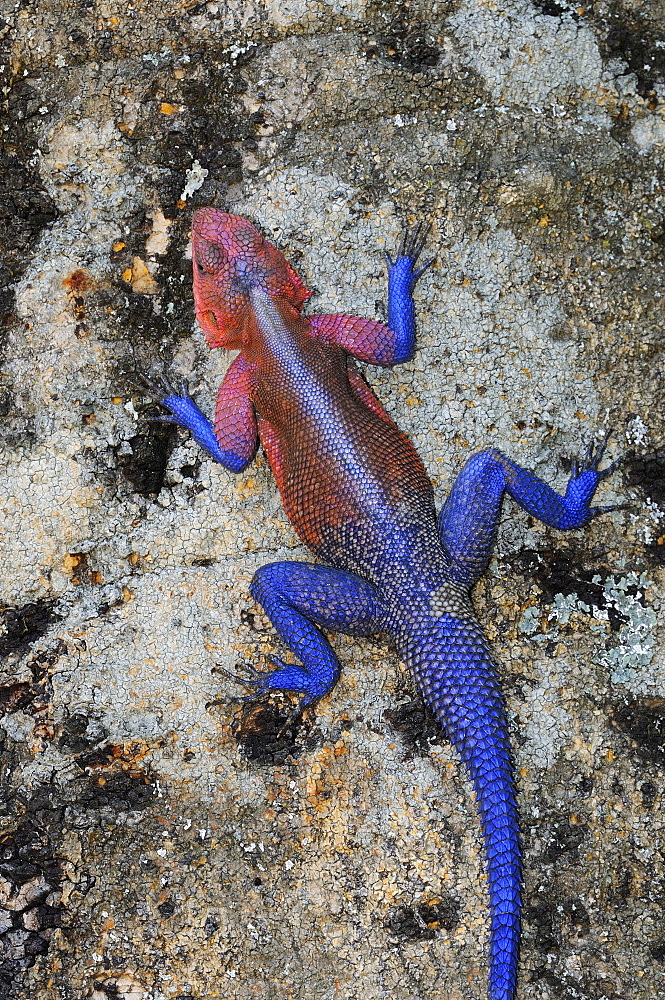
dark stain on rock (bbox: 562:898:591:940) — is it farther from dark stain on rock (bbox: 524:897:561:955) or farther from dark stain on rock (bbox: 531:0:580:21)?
dark stain on rock (bbox: 531:0:580:21)

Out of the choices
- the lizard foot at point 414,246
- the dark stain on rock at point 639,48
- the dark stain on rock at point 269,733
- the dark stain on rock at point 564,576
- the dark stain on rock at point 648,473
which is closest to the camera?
the dark stain on rock at point 269,733


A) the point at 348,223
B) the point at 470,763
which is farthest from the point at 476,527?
the point at 348,223

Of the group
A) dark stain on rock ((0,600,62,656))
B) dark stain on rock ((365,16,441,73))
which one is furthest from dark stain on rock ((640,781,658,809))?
dark stain on rock ((365,16,441,73))

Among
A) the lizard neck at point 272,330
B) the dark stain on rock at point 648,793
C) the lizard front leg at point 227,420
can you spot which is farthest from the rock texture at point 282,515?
the lizard neck at point 272,330

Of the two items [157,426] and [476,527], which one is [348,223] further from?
[476,527]

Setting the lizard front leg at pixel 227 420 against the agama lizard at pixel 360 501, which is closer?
the agama lizard at pixel 360 501

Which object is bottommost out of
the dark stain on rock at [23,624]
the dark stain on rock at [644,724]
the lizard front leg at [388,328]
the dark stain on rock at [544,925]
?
the dark stain on rock at [544,925]

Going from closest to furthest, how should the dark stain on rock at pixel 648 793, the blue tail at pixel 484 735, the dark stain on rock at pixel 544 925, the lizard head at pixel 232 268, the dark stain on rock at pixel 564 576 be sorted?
the blue tail at pixel 484 735 → the dark stain on rock at pixel 544 925 → the dark stain on rock at pixel 648 793 → the dark stain on rock at pixel 564 576 → the lizard head at pixel 232 268

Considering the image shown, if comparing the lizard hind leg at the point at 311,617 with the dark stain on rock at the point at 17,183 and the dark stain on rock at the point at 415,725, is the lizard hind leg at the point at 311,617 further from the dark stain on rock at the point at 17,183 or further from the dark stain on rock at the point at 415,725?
the dark stain on rock at the point at 17,183

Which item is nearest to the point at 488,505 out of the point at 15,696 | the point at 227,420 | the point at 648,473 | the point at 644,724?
the point at 648,473
